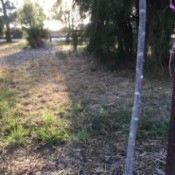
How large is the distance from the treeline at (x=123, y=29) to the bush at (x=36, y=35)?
718cm

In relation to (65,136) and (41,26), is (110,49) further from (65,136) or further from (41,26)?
(41,26)

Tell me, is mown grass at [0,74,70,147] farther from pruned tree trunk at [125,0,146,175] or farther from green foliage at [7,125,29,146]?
pruned tree trunk at [125,0,146,175]

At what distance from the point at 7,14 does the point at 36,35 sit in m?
12.9

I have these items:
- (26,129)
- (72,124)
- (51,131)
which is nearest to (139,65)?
(51,131)

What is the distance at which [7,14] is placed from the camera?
74.5 feet

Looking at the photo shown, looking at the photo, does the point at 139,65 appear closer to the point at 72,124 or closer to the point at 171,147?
the point at 171,147

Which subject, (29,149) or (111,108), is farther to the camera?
(111,108)

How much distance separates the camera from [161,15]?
3.65 metres

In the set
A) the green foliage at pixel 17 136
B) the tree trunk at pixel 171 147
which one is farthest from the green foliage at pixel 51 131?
the tree trunk at pixel 171 147

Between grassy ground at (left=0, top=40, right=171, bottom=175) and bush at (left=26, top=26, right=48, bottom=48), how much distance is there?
25.3 feet

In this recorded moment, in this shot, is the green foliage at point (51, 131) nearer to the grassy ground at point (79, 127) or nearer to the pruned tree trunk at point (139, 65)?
the grassy ground at point (79, 127)

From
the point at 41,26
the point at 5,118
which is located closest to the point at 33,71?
the point at 5,118

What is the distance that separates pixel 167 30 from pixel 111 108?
1.67 metres

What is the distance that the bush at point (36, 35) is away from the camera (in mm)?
11539
